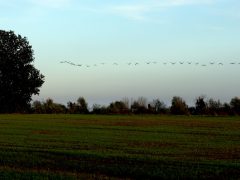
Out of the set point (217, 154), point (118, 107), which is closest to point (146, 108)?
point (118, 107)

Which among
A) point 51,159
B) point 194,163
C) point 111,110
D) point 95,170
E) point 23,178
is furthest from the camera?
point 111,110

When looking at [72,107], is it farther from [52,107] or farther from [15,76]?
[15,76]

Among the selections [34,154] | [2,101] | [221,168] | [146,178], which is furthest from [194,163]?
[2,101]

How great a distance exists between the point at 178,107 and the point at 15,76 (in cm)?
3717

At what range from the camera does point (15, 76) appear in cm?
9812

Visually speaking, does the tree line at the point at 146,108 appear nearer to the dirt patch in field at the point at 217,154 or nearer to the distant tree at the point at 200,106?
the distant tree at the point at 200,106

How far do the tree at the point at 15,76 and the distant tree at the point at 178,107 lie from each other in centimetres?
3137

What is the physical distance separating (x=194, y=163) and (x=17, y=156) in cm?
818

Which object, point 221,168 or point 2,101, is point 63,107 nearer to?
point 2,101

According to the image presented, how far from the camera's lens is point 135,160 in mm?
23891

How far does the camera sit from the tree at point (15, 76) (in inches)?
3819

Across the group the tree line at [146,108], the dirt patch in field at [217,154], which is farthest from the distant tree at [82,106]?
the dirt patch in field at [217,154]

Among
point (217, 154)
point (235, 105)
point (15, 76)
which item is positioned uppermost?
point (15, 76)

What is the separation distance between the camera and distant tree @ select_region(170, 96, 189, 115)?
384 ft
